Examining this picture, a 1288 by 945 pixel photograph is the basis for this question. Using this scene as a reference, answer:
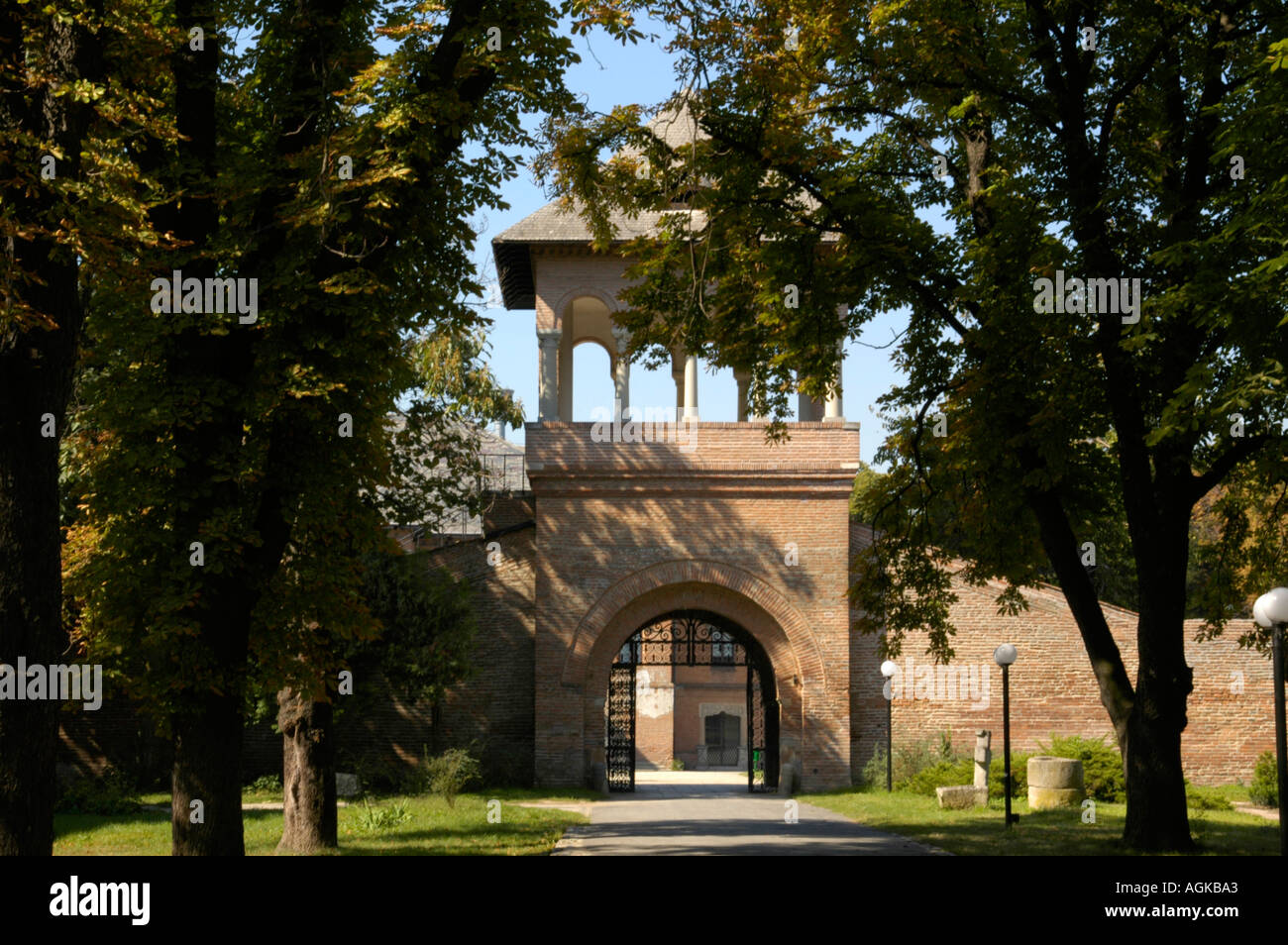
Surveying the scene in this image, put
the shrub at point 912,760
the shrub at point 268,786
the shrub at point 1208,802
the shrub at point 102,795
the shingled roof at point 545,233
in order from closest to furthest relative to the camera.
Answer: the shrub at point 1208,802 → the shrub at point 102,795 → the shrub at point 268,786 → the shrub at point 912,760 → the shingled roof at point 545,233

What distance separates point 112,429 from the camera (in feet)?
36.4

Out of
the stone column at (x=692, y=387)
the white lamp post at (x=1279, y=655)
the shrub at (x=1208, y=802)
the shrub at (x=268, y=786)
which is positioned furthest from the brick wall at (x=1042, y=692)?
the white lamp post at (x=1279, y=655)

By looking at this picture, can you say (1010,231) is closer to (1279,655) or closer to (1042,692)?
(1279,655)

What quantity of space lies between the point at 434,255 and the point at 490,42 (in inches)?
81.8

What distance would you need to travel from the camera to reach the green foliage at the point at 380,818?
17.1m

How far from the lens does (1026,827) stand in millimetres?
17266

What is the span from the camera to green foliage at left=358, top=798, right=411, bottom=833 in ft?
56.1

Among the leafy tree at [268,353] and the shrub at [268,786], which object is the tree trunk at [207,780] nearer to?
the leafy tree at [268,353]

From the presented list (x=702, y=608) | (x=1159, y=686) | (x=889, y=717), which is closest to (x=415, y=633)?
(x=702, y=608)

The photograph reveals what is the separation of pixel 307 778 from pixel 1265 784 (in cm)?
1792

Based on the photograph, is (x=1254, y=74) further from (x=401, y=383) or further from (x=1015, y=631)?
(x=1015, y=631)

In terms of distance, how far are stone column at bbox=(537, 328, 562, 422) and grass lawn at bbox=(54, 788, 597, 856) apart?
7675mm

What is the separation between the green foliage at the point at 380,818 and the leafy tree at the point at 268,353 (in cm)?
576

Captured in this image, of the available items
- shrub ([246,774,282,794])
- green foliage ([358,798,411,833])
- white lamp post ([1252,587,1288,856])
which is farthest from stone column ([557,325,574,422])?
white lamp post ([1252,587,1288,856])
